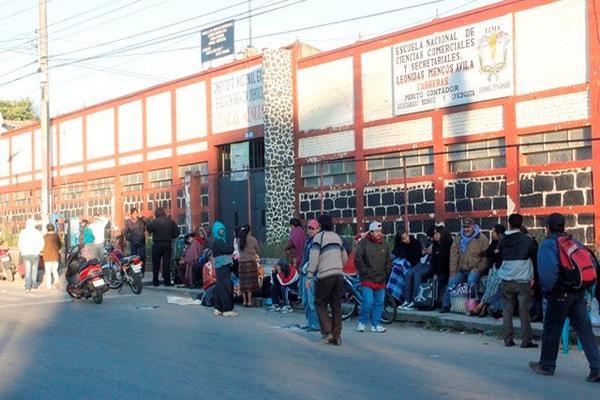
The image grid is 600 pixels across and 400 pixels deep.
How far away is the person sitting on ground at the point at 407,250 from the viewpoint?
13531mm

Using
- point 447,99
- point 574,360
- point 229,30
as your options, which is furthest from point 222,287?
point 229,30

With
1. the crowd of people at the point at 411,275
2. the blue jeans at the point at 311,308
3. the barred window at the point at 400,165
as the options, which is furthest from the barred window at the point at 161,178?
the blue jeans at the point at 311,308

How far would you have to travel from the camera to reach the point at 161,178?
26828 mm

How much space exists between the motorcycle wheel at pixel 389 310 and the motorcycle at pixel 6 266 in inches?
567

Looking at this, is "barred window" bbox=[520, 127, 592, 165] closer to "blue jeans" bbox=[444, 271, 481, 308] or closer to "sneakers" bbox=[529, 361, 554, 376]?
"blue jeans" bbox=[444, 271, 481, 308]

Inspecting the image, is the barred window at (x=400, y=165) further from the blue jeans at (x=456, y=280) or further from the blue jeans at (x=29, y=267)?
the blue jeans at (x=29, y=267)

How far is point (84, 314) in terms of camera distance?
44.1ft

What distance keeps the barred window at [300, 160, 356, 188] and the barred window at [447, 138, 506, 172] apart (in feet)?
10.1

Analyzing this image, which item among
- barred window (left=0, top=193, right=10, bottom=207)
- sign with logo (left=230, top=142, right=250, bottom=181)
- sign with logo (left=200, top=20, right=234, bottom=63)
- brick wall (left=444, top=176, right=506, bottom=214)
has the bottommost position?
brick wall (left=444, top=176, right=506, bottom=214)

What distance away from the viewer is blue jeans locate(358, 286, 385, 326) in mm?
11047

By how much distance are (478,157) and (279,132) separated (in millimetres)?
6524

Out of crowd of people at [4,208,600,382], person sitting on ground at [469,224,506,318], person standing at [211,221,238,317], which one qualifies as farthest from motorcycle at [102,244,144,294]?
person sitting on ground at [469,224,506,318]

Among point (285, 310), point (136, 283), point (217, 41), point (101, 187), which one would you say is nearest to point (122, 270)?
point (136, 283)

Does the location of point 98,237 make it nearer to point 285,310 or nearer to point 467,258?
point 285,310
